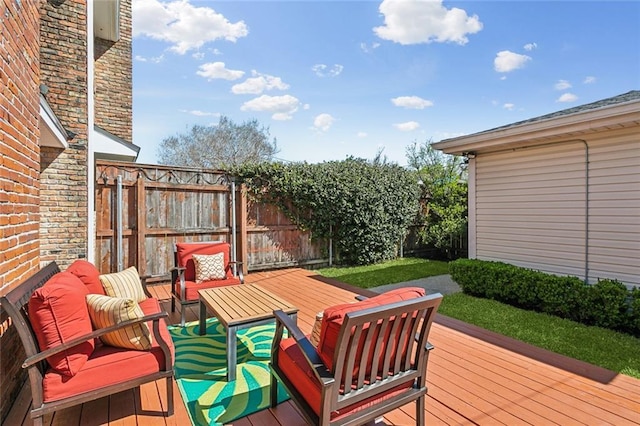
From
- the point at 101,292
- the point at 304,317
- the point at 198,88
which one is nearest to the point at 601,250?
the point at 304,317

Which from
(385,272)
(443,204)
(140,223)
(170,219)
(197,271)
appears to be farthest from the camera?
(443,204)

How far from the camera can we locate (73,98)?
4719mm

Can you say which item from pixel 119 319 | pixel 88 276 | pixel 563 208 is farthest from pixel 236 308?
pixel 563 208

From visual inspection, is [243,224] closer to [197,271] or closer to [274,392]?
[197,271]

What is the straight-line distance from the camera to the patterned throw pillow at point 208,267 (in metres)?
4.56

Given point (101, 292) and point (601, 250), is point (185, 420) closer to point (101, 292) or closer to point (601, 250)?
point (101, 292)

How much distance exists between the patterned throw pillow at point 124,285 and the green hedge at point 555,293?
4892 millimetres

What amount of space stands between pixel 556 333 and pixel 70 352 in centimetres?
476

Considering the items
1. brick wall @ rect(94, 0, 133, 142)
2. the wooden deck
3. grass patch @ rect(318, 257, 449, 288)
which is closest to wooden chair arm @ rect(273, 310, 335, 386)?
the wooden deck

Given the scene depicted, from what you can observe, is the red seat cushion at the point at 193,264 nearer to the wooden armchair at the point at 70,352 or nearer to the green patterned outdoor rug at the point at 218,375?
the green patterned outdoor rug at the point at 218,375

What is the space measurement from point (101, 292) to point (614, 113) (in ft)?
19.4

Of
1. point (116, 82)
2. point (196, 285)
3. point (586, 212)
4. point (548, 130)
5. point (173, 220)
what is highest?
point (116, 82)

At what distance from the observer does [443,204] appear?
9.54 meters

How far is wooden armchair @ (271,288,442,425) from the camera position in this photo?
5.53 feet
